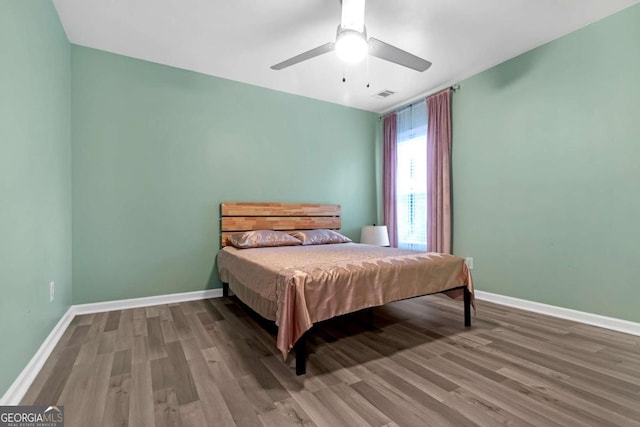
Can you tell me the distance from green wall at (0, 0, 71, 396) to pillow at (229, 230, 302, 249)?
1.55 m

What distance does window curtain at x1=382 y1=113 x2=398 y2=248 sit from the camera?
181 inches

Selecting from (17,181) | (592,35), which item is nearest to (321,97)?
(592,35)

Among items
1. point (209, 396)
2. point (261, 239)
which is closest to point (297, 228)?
point (261, 239)

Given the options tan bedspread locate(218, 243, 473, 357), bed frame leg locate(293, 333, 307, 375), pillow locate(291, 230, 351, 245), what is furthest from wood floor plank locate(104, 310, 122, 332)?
pillow locate(291, 230, 351, 245)

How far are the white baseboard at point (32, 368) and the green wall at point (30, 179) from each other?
44 mm

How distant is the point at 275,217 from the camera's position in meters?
3.94

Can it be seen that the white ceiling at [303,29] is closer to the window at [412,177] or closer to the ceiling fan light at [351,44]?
the ceiling fan light at [351,44]

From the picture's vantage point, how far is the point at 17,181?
164cm

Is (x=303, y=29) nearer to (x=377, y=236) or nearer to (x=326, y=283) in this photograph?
(x=326, y=283)

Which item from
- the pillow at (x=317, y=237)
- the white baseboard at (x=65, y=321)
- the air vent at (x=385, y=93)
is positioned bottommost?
the white baseboard at (x=65, y=321)

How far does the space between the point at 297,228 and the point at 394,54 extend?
2.49 meters

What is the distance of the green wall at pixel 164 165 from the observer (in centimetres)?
297

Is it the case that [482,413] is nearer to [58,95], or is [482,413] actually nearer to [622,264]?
[622,264]

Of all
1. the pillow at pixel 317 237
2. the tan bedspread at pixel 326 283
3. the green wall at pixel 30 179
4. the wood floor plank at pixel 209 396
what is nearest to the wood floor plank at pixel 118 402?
the wood floor plank at pixel 209 396
